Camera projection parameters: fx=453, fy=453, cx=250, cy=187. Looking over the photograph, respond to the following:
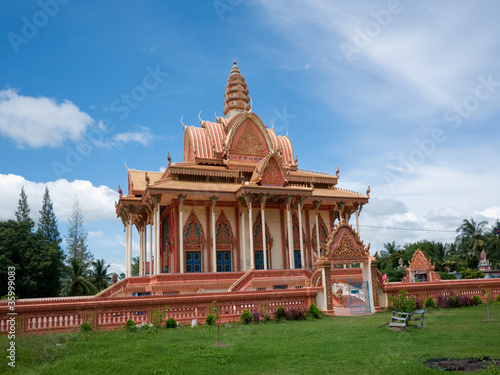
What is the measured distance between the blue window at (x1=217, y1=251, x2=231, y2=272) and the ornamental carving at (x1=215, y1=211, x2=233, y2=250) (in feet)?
1.08

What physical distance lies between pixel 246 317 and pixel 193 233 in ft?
36.3

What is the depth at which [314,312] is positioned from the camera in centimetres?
1502

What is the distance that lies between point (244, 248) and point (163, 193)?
5.15 metres

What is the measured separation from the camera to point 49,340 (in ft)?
32.9

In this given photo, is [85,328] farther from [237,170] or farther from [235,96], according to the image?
[235,96]

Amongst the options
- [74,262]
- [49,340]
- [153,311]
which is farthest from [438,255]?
[49,340]

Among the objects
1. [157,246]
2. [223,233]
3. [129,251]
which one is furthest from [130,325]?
[129,251]

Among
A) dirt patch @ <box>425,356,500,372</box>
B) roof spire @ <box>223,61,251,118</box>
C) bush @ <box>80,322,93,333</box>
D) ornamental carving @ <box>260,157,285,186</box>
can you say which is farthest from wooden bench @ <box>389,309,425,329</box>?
roof spire @ <box>223,61,251,118</box>

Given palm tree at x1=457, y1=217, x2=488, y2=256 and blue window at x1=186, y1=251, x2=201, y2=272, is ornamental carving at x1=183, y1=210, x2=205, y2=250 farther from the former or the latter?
palm tree at x1=457, y1=217, x2=488, y2=256

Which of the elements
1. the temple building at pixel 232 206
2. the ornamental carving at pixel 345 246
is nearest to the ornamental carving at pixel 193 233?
the temple building at pixel 232 206

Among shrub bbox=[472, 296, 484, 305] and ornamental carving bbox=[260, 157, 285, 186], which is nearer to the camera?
shrub bbox=[472, 296, 484, 305]

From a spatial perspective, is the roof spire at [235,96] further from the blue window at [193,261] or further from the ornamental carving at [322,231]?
the blue window at [193,261]

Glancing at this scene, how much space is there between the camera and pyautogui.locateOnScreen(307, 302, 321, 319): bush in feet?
49.2

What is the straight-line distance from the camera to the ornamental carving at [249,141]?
28484mm
